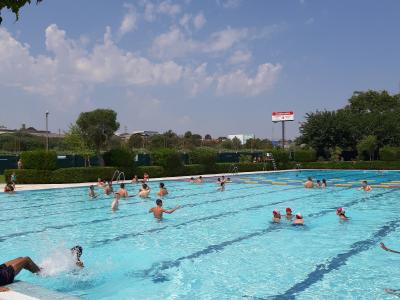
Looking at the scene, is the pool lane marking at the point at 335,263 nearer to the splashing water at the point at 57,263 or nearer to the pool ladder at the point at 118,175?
the splashing water at the point at 57,263

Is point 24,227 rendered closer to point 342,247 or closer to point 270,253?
point 270,253

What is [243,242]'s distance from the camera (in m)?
11.4

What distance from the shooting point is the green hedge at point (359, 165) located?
46.8m

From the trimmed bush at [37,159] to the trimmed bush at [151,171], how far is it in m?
7.18

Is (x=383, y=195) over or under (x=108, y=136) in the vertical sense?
under

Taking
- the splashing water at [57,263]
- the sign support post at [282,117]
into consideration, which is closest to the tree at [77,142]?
the splashing water at [57,263]

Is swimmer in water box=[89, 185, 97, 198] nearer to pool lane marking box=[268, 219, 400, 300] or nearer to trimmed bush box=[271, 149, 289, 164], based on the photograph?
pool lane marking box=[268, 219, 400, 300]

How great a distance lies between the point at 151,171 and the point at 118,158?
3072mm

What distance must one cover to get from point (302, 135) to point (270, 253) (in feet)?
163

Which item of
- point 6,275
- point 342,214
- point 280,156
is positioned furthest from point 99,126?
point 6,275

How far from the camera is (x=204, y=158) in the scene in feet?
130

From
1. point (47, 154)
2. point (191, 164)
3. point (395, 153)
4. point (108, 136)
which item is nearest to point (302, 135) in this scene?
point (395, 153)

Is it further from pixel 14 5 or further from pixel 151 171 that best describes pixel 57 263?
pixel 151 171

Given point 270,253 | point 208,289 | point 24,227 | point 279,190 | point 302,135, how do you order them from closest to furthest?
point 208,289
point 270,253
point 24,227
point 279,190
point 302,135
